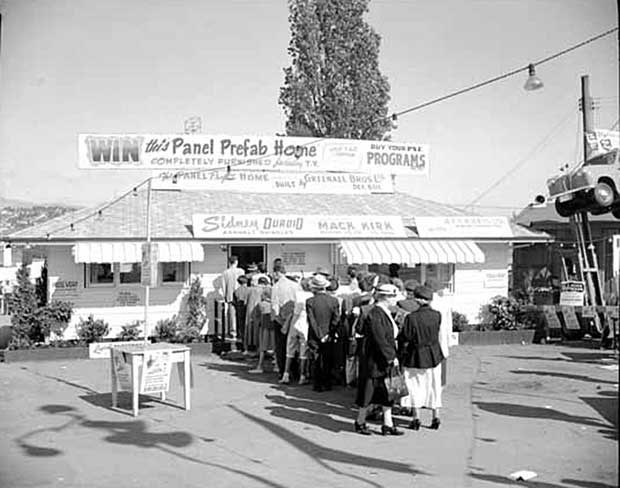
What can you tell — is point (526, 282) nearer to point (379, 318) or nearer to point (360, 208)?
point (360, 208)

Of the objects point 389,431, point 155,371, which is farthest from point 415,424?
point 155,371

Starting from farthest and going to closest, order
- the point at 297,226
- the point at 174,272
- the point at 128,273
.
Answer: the point at 297,226 < the point at 174,272 < the point at 128,273

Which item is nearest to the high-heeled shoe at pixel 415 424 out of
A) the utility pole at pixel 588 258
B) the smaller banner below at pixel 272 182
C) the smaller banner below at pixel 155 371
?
the smaller banner below at pixel 155 371

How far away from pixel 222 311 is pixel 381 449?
8.48m

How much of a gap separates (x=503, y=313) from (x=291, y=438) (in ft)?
35.2

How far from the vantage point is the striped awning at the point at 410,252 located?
17.1m

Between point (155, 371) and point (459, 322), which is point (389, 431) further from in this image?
point (459, 322)

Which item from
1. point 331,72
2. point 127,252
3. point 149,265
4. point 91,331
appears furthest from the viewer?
point 331,72

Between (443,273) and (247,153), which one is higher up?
(247,153)

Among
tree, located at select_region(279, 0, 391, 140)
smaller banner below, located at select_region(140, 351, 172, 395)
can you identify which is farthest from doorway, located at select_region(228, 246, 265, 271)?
tree, located at select_region(279, 0, 391, 140)

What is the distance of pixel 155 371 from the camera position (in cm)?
927

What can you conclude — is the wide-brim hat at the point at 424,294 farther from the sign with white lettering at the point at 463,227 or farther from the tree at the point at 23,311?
the sign with white lettering at the point at 463,227

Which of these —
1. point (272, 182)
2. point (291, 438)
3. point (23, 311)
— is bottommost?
point (291, 438)

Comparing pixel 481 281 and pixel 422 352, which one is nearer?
pixel 422 352
